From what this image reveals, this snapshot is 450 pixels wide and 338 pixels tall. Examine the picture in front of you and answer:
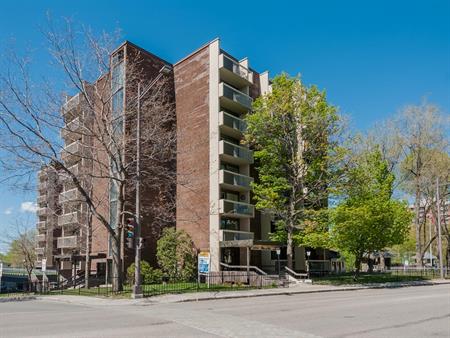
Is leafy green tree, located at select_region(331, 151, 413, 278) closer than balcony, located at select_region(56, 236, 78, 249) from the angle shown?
Yes

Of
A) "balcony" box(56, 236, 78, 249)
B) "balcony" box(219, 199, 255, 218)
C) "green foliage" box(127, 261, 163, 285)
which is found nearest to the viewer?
"green foliage" box(127, 261, 163, 285)

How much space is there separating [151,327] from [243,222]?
27180 mm

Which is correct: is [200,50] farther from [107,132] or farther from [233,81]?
[107,132]

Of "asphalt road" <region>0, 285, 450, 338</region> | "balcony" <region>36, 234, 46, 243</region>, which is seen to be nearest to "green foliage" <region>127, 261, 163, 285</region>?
"asphalt road" <region>0, 285, 450, 338</region>

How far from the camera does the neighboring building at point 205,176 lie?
117 feet

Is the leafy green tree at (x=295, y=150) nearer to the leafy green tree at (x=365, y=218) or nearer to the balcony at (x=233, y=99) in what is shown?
the leafy green tree at (x=365, y=218)

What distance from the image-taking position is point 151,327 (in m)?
11.5

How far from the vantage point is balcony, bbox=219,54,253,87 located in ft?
124

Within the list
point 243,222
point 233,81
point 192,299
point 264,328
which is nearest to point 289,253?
point 243,222

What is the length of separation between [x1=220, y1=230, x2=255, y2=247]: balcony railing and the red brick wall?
1593 millimetres

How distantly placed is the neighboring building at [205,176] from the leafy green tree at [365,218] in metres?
6.22

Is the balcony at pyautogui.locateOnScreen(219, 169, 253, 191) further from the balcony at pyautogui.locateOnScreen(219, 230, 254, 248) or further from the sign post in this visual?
the sign post

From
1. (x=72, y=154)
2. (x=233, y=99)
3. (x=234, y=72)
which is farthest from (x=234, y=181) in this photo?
(x=72, y=154)

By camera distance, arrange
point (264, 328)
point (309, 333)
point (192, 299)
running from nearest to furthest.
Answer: point (309, 333)
point (264, 328)
point (192, 299)
